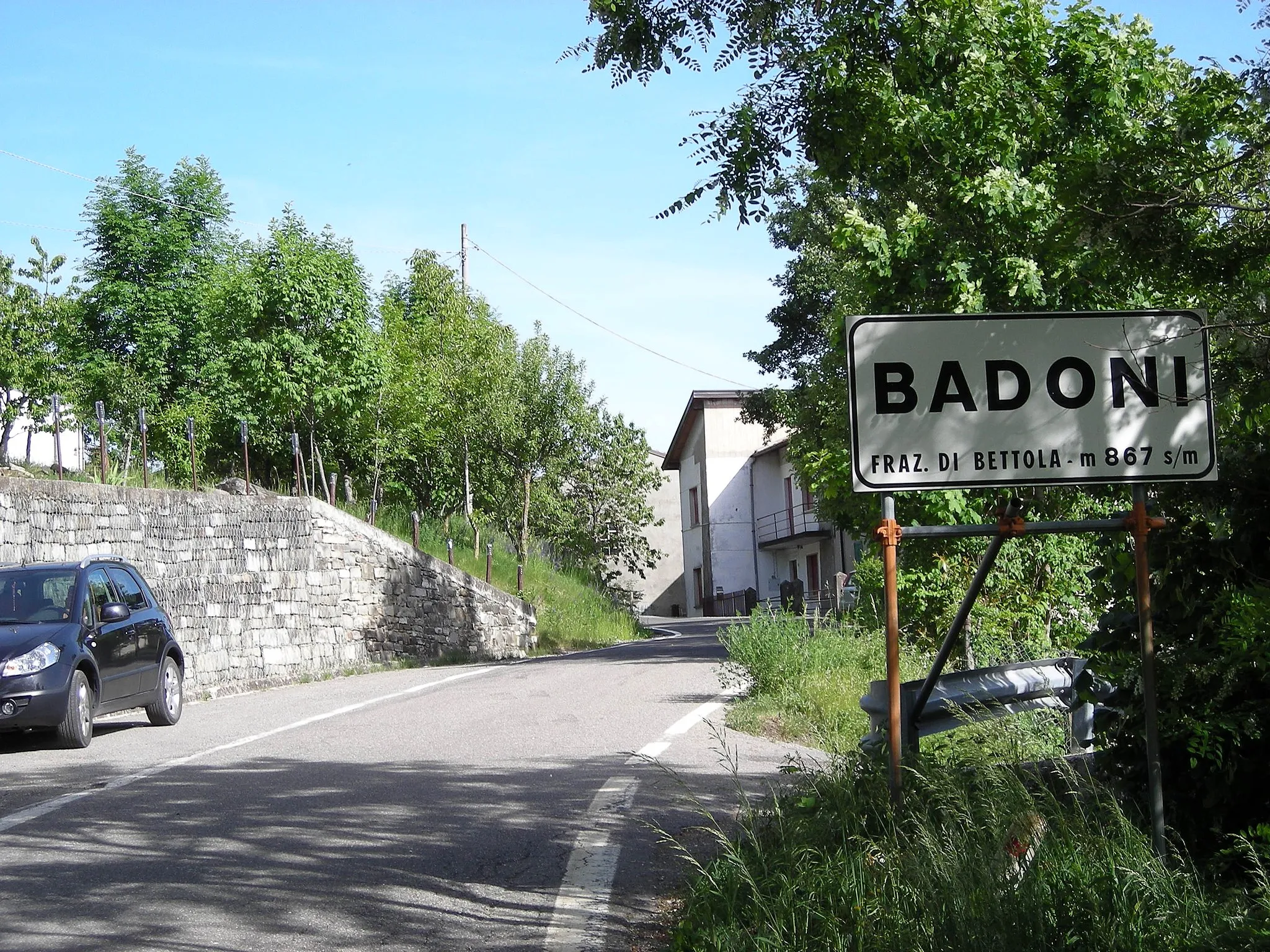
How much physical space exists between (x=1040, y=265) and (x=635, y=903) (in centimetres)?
690

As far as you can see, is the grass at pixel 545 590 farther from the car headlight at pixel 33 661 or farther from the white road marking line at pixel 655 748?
the white road marking line at pixel 655 748

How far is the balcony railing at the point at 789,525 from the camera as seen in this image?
54.7m

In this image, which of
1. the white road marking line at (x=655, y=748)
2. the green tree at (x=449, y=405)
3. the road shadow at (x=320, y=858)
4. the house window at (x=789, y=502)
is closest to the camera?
the road shadow at (x=320, y=858)

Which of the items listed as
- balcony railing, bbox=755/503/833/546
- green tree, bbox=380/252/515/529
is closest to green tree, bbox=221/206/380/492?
green tree, bbox=380/252/515/529

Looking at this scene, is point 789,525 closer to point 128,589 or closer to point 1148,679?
point 128,589

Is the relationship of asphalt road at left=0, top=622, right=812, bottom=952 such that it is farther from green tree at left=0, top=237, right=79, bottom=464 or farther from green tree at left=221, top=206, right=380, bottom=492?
green tree at left=0, top=237, right=79, bottom=464

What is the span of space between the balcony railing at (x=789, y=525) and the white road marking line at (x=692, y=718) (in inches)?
1517

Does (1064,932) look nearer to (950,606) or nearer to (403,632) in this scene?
(950,606)

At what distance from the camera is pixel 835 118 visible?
7.91 m

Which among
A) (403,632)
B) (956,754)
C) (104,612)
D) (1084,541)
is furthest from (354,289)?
(956,754)

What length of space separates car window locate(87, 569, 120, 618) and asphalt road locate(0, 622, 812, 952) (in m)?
1.22

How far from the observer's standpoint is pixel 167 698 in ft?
42.9

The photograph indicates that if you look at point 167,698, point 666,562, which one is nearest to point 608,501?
point 666,562

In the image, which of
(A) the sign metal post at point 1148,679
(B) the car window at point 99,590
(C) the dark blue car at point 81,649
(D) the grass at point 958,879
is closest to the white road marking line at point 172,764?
(C) the dark blue car at point 81,649
